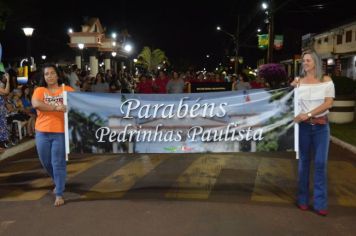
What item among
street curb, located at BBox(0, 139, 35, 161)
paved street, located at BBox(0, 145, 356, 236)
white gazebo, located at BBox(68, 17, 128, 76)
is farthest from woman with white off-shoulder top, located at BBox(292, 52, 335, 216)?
white gazebo, located at BBox(68, 17, 128, 76)

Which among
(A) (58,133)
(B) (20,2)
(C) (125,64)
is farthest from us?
(C) (125,64)

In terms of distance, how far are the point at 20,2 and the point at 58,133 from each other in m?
29.8

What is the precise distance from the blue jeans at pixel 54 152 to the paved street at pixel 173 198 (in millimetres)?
381

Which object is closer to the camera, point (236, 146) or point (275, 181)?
point (236, 146)

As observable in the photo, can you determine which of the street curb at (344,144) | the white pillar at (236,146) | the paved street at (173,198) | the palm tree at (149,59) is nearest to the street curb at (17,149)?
the paved street at (173,198)

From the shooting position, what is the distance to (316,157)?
5883mm

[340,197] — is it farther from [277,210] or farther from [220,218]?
[220,218]

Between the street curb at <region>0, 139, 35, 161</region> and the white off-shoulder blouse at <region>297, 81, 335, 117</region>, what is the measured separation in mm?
6656

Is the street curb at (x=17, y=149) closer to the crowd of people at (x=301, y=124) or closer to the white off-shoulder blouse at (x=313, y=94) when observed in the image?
the crowd of people at (x=301, y=124)

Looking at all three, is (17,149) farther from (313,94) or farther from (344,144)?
(313,94)

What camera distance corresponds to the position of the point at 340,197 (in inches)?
268

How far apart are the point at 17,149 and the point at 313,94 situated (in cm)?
744

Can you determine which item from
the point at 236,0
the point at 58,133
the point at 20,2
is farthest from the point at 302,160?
the point at 236,0

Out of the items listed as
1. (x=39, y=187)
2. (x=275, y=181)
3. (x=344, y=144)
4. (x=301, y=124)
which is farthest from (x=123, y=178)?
(x=344, y=144)
